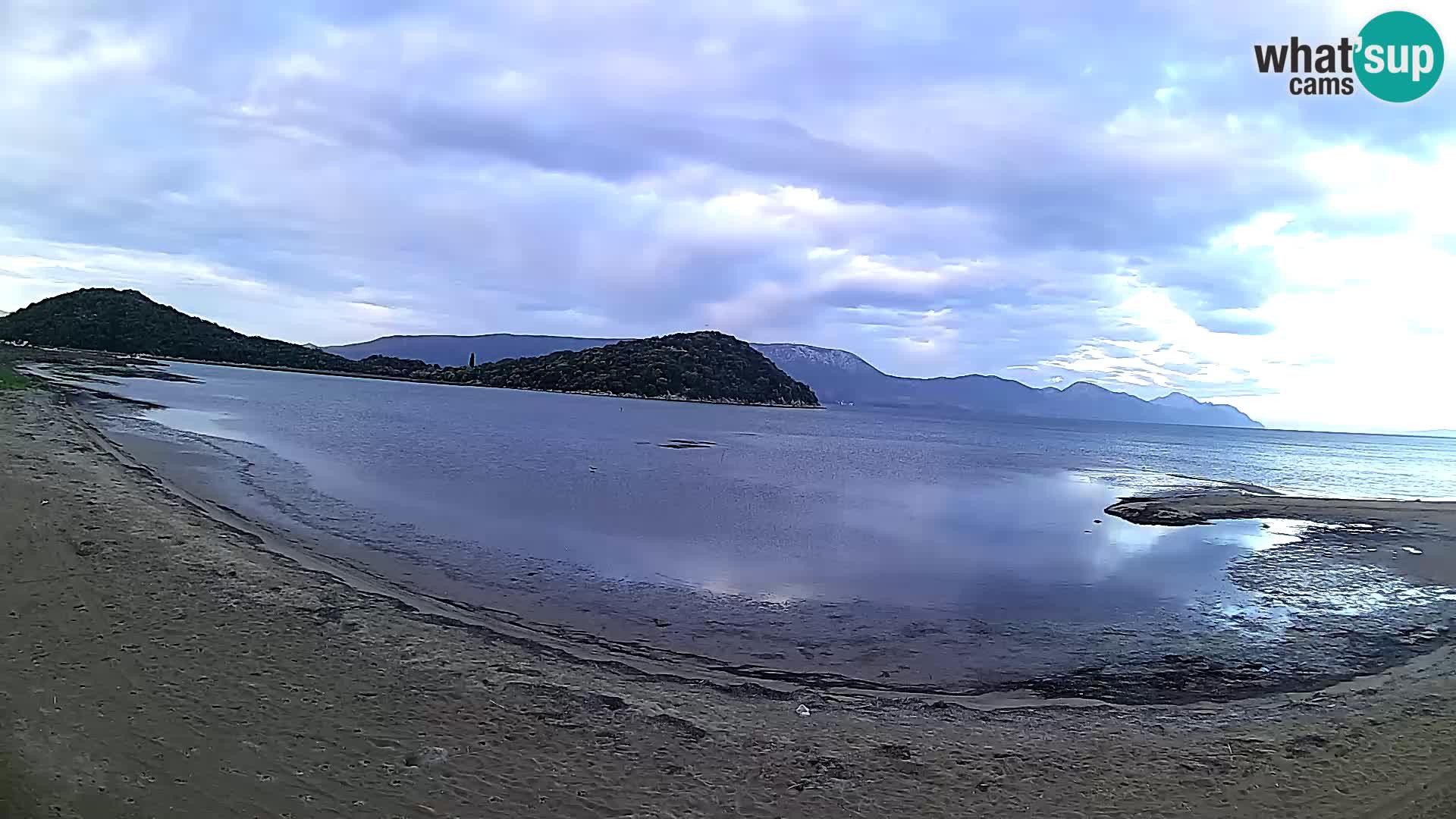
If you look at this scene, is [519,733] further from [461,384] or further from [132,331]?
[461,384]

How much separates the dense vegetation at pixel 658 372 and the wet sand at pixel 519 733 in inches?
6143

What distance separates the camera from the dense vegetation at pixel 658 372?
16750cm

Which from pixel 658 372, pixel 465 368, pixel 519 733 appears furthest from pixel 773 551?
pixel 465 368

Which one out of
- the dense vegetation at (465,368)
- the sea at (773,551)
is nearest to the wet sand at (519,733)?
the sea at (773,551)

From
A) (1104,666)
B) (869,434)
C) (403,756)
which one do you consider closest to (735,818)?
(403,756)

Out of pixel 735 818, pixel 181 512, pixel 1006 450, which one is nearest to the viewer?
pixel 735 818

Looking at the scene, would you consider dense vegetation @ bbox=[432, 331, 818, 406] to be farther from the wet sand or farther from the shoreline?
the wet sand

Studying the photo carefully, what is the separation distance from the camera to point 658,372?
166 metres

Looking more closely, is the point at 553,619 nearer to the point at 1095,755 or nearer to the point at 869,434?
the point at 1095,755

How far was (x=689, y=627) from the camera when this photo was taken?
1241cm

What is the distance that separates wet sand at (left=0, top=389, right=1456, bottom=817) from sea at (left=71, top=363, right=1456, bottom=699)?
5.77 ft

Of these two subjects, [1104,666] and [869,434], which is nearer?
[1104,666]

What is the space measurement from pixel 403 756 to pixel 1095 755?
20.7ft

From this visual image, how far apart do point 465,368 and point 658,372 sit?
187 ft
